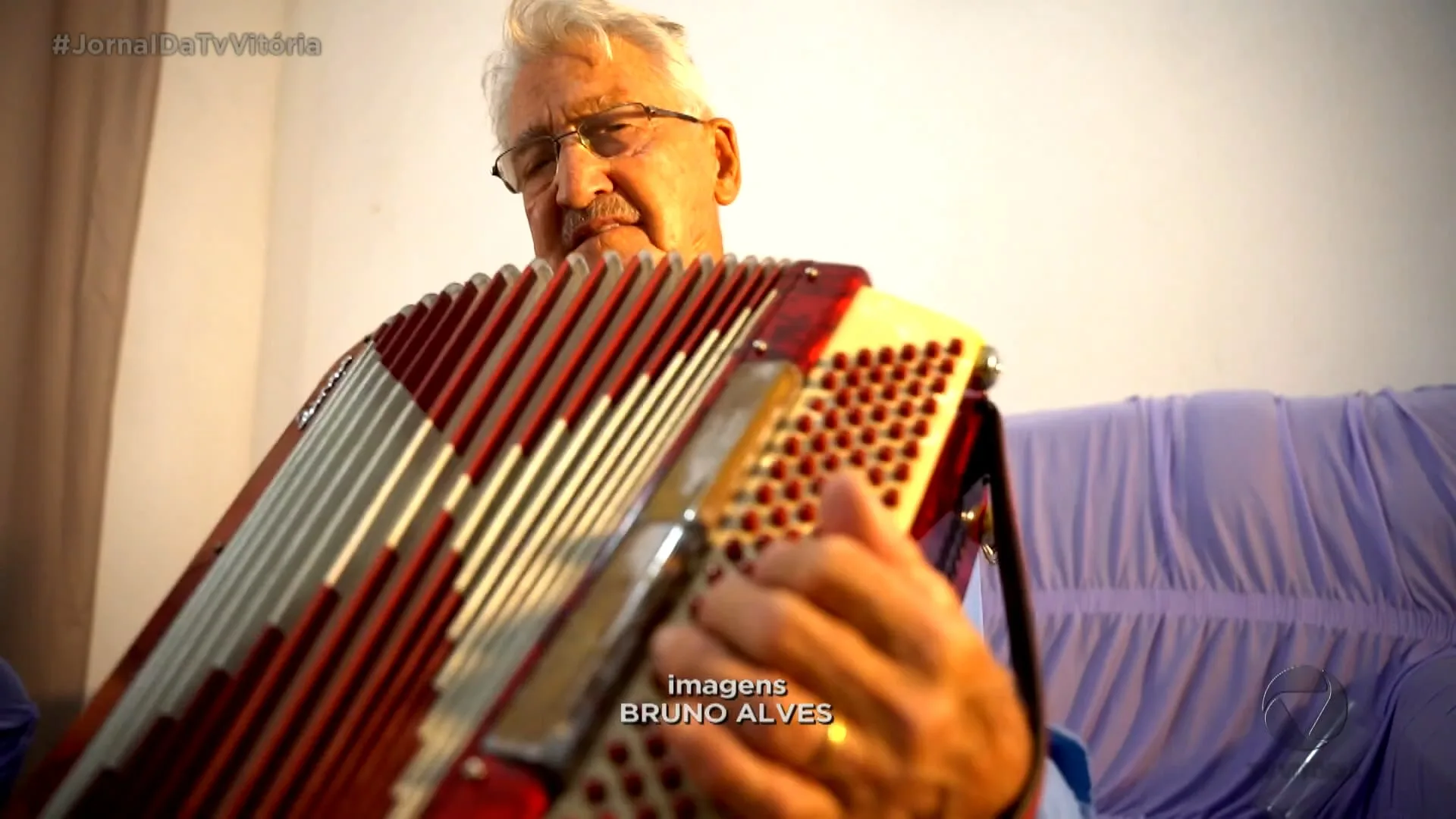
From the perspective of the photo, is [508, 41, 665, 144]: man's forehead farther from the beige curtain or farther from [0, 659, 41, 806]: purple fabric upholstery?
[0, 659, 41, 806]: purple fabric upholstery

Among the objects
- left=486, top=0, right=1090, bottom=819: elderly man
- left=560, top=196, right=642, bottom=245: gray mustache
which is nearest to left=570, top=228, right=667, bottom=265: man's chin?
left=560, top=196, right=642, bottom=245: gray mustache

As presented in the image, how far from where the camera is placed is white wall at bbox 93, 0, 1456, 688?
4.08 ft

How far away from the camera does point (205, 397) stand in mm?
1521

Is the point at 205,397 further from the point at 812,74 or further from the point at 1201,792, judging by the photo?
the point at 1201,792

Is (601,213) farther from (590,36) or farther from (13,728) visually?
(13,728)

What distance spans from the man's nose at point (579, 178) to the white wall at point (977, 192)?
59cm

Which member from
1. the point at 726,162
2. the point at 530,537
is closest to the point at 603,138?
the point at 726,162

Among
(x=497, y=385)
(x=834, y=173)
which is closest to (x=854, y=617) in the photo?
(x=497, y=385)

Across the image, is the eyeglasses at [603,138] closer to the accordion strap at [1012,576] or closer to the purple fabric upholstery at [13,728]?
the accordion strap at [1012,576]

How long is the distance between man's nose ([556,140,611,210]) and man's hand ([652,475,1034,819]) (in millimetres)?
677

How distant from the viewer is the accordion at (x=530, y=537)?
41 cm

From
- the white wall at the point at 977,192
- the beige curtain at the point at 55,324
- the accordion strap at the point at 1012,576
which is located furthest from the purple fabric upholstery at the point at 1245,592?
the beige curtain at the point at 55,324

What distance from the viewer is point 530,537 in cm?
48

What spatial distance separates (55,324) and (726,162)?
39.3 inches
